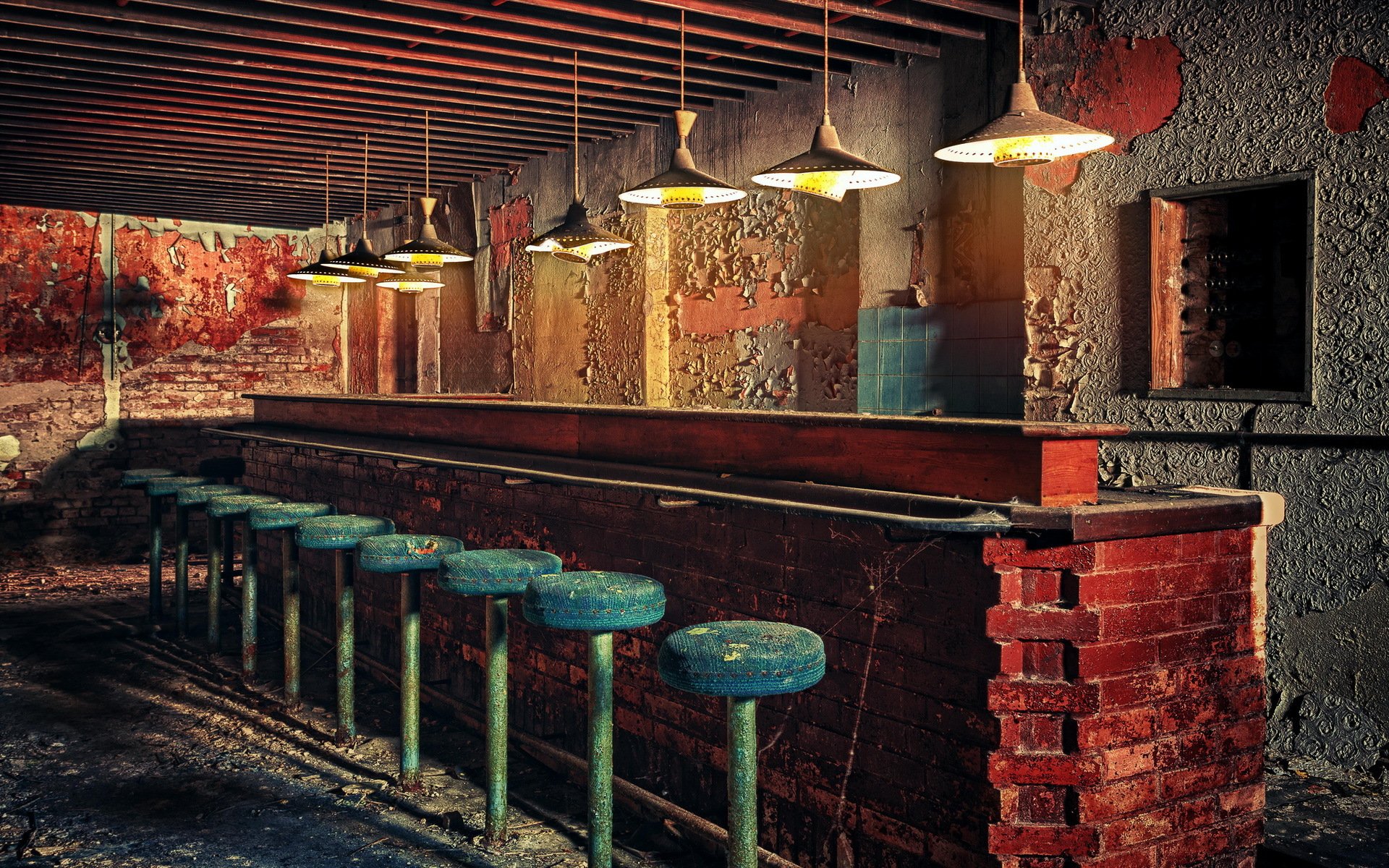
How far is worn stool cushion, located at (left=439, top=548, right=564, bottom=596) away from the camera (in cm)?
333

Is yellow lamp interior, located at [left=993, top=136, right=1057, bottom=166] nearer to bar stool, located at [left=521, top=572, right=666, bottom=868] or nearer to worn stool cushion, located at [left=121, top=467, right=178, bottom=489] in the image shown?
bar stool, located at [left=521, top=572, right=666, bottom=868]

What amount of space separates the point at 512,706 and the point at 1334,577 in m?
3.31

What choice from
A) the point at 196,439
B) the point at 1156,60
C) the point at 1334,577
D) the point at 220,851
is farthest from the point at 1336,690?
the point at 196,439

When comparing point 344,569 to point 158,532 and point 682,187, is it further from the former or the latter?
point 158,532

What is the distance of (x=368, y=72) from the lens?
6.22 meters

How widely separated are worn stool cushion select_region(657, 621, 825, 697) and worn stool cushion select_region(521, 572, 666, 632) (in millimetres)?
Result: 359

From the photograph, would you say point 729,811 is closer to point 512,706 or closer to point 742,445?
point 742,445

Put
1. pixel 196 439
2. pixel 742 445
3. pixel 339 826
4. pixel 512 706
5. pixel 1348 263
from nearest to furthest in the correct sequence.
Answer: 1. pixel 742 445
2. pixel 339 826
3. pixel 1348 263
4. pixel 512 706
5. pixel 196 439

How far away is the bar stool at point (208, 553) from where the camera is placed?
229 inches

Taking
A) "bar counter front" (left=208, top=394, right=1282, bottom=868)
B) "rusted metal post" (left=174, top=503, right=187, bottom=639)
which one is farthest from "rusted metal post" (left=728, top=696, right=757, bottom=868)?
"rusted metal post" (left=174, top=503, right=187, bottom=639)

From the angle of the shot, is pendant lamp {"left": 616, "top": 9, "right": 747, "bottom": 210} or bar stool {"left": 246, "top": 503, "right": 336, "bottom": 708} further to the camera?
bar stool {"left": 246, "top": 503, "right": 336, "bottom": 708}

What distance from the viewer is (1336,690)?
418cm

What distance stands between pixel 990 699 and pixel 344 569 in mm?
2862

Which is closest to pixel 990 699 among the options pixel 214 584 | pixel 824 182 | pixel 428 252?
pixel 824 182
